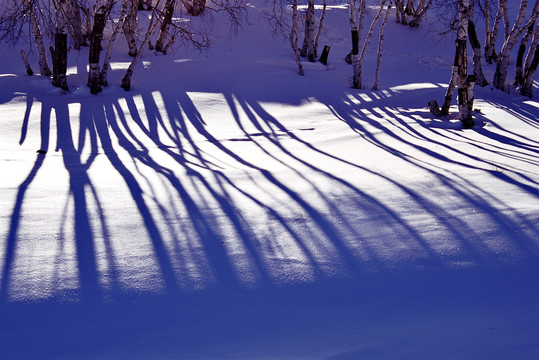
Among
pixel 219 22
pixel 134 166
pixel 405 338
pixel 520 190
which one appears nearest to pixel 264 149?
pixel 134 166

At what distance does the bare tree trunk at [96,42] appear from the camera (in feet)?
38.6

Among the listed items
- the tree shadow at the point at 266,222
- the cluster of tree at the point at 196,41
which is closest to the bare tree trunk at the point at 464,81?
the cluster of tree at the point at 196,41

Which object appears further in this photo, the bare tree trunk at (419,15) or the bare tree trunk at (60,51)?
the bare tree trunk at (419,15)

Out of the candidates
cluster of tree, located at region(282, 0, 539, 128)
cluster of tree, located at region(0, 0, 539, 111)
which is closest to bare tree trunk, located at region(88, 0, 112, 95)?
cluster of tree, located at region(0, 0, 539, 111)

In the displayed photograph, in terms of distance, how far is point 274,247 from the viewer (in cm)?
396

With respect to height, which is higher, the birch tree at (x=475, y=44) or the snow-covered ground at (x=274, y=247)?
the birch tree at (x=475, y=44)

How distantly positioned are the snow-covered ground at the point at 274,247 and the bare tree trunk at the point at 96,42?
12.5ft

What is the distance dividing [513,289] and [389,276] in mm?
763

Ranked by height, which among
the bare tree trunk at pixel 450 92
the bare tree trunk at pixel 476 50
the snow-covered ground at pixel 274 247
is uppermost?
the bare tree trunk at pixel 476 50

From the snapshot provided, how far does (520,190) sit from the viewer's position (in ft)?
16.6

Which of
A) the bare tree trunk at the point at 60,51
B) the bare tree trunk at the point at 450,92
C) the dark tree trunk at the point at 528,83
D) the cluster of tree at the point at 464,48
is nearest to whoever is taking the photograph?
the cluster of tree at the point at 464,48

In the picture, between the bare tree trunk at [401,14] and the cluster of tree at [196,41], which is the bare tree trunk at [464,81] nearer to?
the cluster of tree at [196,41]

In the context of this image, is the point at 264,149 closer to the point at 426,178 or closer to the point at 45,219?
the point at 426,178

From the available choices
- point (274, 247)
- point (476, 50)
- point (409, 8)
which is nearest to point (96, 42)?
point (476, 50)
